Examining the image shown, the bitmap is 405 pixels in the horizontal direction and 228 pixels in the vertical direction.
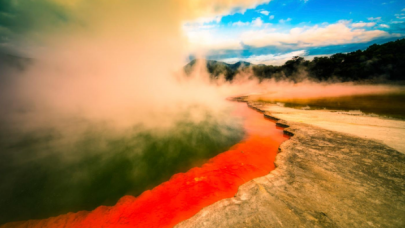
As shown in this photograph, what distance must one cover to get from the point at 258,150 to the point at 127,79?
167 ft

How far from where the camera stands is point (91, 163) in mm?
6883

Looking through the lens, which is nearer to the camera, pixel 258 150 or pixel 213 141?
pixel 258 150

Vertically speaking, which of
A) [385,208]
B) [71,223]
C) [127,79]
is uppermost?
[127,79]

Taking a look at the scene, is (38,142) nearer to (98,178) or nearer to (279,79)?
(98,178)

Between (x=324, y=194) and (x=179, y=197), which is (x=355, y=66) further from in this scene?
(x=179, y=197)

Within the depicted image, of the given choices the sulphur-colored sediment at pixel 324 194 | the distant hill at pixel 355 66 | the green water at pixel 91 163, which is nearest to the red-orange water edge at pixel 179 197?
the green water at pixel 91 163

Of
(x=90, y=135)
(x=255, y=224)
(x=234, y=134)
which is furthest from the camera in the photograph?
(x=90, y=135)

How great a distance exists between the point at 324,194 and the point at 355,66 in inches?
1765

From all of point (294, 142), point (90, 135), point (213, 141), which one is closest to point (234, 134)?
point (213, 141)

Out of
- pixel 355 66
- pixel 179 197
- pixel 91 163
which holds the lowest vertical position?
pixel 179 197

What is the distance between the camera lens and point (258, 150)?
22.6 feet

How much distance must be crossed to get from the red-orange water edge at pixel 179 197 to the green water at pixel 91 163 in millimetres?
421

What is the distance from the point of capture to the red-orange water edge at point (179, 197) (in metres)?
3.89

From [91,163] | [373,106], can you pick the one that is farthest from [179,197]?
[373,106]
